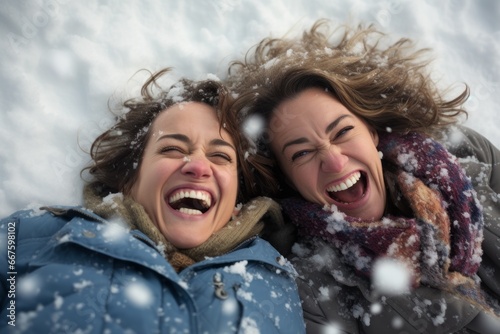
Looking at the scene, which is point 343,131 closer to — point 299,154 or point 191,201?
point 299,154

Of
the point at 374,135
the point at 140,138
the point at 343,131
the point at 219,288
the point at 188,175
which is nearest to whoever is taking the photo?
the point at 219,288

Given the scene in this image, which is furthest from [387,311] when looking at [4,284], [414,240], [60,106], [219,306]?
[60,106]

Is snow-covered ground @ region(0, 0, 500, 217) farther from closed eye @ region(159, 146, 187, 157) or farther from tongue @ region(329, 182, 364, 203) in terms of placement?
tongue @ region(329, 182, 364, 203)

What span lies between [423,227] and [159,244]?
138 cm

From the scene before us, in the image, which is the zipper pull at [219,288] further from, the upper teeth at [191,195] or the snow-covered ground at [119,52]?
the snow-covered ground at [119,52]

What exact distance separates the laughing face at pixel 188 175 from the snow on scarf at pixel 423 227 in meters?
0.54

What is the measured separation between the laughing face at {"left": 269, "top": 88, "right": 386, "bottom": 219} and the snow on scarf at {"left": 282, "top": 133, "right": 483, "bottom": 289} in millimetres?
97

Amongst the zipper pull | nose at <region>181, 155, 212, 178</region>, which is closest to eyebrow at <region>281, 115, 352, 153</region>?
nose at <region>181, 155, 212, 178</region>

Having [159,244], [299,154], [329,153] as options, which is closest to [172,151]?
[159,244]

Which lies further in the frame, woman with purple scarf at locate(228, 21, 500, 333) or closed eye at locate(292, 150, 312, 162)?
closed eye at locate(292, 150, 312, 162)

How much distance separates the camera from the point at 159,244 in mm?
2070

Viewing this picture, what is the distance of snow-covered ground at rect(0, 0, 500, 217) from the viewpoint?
266 centimetres

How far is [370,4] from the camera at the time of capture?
3414 millimetres

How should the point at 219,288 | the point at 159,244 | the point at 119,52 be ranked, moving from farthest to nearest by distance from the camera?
the point at 119,52 → the point at 159,244 → the point at 219,288
